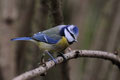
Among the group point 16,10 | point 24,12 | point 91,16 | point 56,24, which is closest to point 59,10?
point 56,24

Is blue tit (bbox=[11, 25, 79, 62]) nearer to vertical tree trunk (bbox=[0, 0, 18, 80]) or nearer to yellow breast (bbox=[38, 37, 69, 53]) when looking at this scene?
yellow breast (bbox=[38, 37, 69, 53])

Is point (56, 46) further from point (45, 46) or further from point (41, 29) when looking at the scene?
point (41, 29)

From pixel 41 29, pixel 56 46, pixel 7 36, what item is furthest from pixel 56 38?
pixel 7 36

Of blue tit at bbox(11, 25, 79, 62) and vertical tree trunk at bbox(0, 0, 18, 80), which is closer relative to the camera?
blue tit at bbox(11, 25, 79, 62)

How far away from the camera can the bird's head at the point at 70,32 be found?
211 centimetres

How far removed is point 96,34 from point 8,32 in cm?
97

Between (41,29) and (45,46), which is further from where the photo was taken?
(41,29)

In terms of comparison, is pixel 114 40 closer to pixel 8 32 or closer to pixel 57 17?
pixel 57 17

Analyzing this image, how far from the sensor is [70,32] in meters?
2.13

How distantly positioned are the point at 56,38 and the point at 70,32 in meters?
0.18

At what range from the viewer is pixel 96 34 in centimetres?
292

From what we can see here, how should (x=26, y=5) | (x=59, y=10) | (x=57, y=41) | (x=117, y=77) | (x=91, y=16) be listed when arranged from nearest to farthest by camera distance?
(x=59, y=10)
(x=57, y=41)
(x=117, y=77)
(x=26, y=5)
(x=91, y=16)

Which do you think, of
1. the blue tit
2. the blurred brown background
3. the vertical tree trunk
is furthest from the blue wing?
the vertical tree trunk

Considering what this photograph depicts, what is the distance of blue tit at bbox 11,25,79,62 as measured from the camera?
2.17 m
